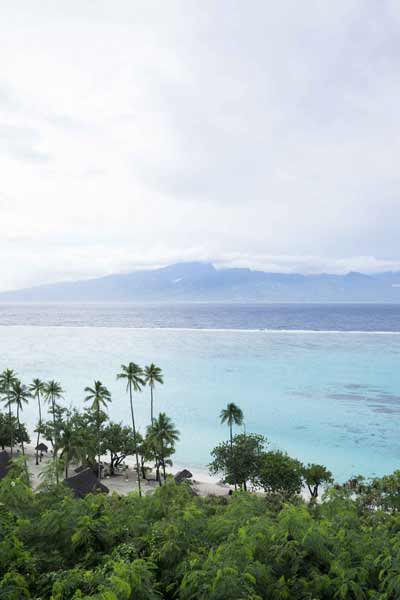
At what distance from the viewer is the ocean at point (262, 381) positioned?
2042 inches

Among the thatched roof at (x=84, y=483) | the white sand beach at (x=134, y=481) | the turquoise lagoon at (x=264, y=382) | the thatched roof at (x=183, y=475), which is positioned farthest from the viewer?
the turquoise lagoon at (x=264, y=382)

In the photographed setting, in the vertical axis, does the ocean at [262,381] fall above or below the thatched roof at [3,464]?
below

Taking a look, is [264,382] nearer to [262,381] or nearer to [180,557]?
[262,381]

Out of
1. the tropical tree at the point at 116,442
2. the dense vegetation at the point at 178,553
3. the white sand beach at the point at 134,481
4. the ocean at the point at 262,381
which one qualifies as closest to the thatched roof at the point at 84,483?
the white sand beach at the point at 134,481

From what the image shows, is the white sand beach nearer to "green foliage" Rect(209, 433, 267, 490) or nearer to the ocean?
"green foliage" Rect(209, 433, 267, 490)

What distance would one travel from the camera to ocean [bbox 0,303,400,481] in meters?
51.9

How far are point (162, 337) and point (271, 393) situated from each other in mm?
70036

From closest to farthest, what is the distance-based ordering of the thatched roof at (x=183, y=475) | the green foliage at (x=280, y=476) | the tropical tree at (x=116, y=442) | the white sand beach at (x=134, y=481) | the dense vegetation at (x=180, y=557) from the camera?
the dense vegetation at (x=180, y=557)
the green foliage at (x=280, y=476)
the white sand beach at (x=134, y=481)
the thatched roof at (x=183, y=475)
the tropical tree at (x=116, y=442)

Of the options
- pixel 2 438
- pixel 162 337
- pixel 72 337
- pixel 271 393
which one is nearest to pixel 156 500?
pixel 2 438

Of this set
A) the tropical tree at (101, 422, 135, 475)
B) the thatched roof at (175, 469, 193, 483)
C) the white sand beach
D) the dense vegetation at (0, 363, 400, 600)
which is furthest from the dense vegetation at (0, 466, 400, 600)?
the tropical tree at (101, 422, 135, 475)

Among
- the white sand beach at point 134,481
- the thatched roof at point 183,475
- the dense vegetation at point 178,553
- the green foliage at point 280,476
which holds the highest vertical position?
the dense vegetation at point 178,553

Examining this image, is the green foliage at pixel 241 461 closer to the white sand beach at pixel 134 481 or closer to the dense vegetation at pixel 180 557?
the white sand beach at pixel 134 481

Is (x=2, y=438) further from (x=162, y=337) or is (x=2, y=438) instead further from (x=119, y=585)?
(x=162, y=337)

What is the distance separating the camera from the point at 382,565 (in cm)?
876
